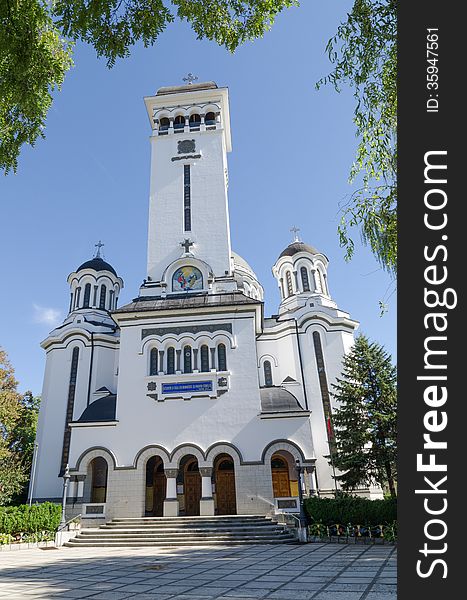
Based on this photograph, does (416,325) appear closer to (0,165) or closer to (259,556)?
(0,165)

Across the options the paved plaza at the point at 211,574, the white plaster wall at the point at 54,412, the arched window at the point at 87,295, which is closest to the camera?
the paved plaza at the point at 211,574

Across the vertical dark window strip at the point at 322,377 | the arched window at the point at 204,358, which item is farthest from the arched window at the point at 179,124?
the vertical dark window strip at the point at 322,377

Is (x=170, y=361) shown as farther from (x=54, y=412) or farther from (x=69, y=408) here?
(x=54, y=412)

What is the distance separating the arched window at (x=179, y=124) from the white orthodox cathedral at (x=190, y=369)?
8cm

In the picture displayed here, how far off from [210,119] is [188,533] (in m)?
21.0

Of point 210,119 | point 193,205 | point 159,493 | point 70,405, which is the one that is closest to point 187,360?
point 159,493

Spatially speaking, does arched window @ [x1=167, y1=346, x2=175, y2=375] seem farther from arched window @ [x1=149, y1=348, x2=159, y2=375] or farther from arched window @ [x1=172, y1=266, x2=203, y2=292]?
arched window @ [x1=172, y1=266, x2=203, y2=292]

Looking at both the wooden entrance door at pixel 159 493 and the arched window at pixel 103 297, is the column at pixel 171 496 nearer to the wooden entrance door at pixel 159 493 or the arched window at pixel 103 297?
the wooden entrance door at pixel 159 493

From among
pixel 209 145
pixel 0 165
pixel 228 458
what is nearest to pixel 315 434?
pixel 228 458

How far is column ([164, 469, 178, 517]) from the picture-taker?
1579 cm

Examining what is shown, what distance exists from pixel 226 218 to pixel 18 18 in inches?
700

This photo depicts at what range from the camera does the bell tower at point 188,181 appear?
21250 millimetres

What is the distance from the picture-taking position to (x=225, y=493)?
1711 cm

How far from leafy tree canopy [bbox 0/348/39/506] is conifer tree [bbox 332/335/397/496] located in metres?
15.5
